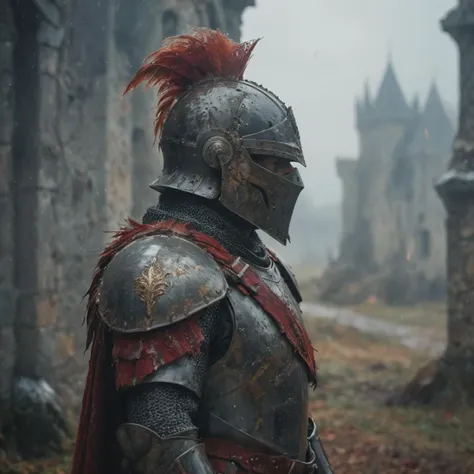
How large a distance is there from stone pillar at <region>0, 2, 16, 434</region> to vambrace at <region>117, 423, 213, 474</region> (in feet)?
10.9

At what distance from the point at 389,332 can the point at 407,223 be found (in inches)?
566

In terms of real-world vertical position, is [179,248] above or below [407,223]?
above

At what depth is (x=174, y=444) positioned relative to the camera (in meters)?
1.91

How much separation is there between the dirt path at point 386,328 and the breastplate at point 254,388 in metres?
11.1

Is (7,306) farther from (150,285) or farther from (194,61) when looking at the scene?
(150,285)

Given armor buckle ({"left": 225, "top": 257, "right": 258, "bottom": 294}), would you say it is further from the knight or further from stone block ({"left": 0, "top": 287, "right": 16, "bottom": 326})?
stone block ({"left": 0, "top": 287, "right": 16, "bottom": 326})

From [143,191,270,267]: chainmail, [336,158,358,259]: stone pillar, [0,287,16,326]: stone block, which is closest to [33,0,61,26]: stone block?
[0,287,16,326]: stone block

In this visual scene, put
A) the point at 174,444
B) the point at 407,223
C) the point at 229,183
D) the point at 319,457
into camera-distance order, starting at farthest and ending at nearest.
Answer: the point at 407,223 < the point at 319,457 < the point at 229,183 < the point at 174,444

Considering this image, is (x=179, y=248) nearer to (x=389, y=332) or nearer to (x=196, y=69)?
(x=196, y=69)

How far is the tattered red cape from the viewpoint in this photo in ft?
7.14

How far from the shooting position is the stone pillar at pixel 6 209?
499cm

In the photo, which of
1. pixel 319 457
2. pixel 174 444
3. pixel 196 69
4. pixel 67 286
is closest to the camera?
pixel 174 444

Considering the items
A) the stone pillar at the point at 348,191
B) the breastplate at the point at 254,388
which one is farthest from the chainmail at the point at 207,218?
the stone pillar at the point at 348,191

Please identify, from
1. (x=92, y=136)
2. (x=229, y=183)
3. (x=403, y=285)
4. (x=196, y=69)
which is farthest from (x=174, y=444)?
(x=403, y=285)
